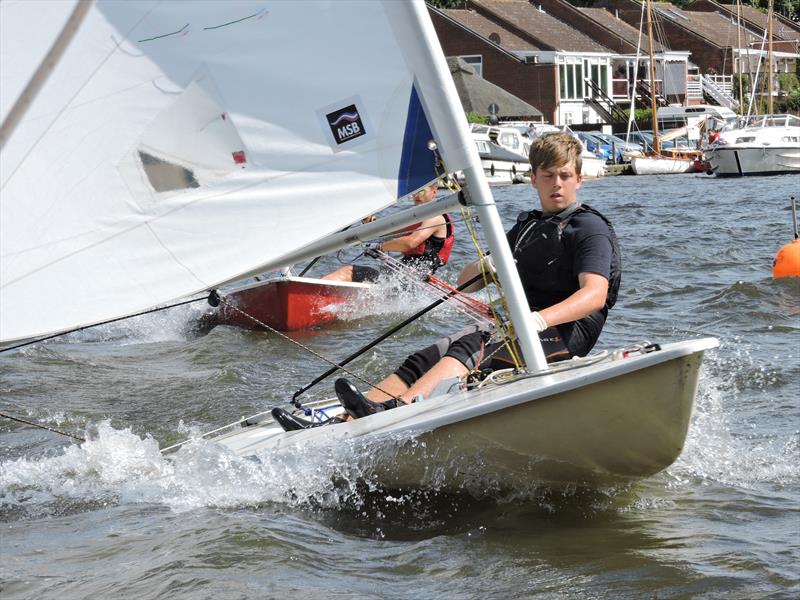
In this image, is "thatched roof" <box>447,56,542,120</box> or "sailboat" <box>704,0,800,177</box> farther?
"thatched roof" <box>447,56,542,120</box>

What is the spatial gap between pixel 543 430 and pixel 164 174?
1751mm

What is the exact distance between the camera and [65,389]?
870cm

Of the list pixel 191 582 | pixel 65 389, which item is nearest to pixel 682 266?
pixel 65 389

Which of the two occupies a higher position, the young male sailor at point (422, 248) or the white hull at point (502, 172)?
the young male sailor at point (422, 248)

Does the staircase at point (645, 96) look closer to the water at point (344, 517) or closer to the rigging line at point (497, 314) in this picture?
the water at point (344, 517)

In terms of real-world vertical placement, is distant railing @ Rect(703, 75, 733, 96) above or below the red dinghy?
above

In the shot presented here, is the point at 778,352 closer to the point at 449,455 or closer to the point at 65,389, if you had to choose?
the point at 449,455

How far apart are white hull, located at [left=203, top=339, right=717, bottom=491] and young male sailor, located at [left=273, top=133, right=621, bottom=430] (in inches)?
12.2

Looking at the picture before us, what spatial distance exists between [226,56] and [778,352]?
18.1 feet

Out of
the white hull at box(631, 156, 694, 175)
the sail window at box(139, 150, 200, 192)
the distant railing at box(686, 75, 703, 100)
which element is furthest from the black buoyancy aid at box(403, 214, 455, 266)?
the distant railing at box(686, 75, 703, 100)

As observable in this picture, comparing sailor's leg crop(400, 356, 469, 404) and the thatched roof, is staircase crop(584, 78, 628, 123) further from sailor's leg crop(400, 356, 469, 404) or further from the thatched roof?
sailor's leg crop(400, 356, 469, 404)

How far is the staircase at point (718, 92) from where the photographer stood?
5634 centimetres

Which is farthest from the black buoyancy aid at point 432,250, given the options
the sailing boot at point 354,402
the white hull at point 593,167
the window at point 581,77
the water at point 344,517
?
the window at point 581,77

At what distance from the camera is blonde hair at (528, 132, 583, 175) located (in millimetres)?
5113
